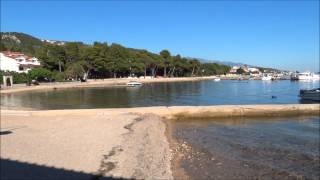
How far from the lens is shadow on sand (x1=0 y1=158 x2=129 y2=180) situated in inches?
455

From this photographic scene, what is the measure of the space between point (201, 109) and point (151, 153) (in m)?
19.1

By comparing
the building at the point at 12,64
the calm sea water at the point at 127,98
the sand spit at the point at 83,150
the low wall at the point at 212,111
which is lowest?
the calm sea water at the point at 127,98

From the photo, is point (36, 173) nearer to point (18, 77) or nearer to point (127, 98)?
point (127, 98)

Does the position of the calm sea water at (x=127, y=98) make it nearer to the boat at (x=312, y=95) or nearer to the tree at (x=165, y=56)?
the boat at (x=312, y=95)

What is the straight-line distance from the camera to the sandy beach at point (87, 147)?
1280 cm

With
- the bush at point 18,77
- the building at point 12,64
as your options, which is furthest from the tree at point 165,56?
the bush at point 18,77

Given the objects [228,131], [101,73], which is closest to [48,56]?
[101,73]

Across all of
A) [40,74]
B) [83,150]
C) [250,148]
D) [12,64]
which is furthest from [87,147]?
[12,64]

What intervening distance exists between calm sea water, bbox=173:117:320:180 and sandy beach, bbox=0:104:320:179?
1.36 metres

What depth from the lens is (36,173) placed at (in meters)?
11.9

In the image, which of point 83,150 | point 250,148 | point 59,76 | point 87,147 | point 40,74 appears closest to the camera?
point 83,150

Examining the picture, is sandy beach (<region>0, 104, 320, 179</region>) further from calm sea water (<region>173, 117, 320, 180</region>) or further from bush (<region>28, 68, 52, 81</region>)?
bush (<region>28, 68, 52, 81</region>)

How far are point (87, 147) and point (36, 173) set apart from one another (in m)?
4.58

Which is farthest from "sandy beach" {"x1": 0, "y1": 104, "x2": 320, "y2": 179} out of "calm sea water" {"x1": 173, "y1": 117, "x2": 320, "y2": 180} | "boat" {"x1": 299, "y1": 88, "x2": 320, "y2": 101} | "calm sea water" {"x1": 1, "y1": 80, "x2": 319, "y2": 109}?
"boat" {"x1": 299, "y1": 88, "x2": 320, "y2": 101}
